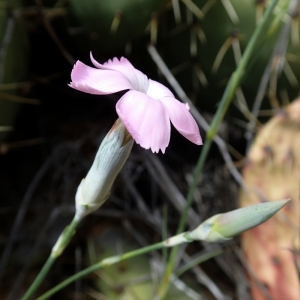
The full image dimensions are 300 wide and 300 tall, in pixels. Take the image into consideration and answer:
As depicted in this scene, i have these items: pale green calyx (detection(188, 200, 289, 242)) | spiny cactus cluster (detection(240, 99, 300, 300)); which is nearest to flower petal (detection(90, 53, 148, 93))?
pale green calyx (detection(188, 200, 289, 242))

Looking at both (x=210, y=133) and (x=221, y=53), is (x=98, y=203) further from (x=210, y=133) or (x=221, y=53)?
(x=221, y=53)

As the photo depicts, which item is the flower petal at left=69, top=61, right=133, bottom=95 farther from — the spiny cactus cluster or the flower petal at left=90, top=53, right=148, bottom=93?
the spiny cactus cluster

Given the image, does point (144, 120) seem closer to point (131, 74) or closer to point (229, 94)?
point (131, 74)

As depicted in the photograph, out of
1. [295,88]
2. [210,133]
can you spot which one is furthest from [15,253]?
[295,88]

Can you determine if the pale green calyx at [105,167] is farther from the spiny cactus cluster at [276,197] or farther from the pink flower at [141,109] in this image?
the spiny cactus cluster at [276,197]

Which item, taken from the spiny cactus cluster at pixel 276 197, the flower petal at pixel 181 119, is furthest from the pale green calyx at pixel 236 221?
the spiny cactus cluster at pixel 276 197
